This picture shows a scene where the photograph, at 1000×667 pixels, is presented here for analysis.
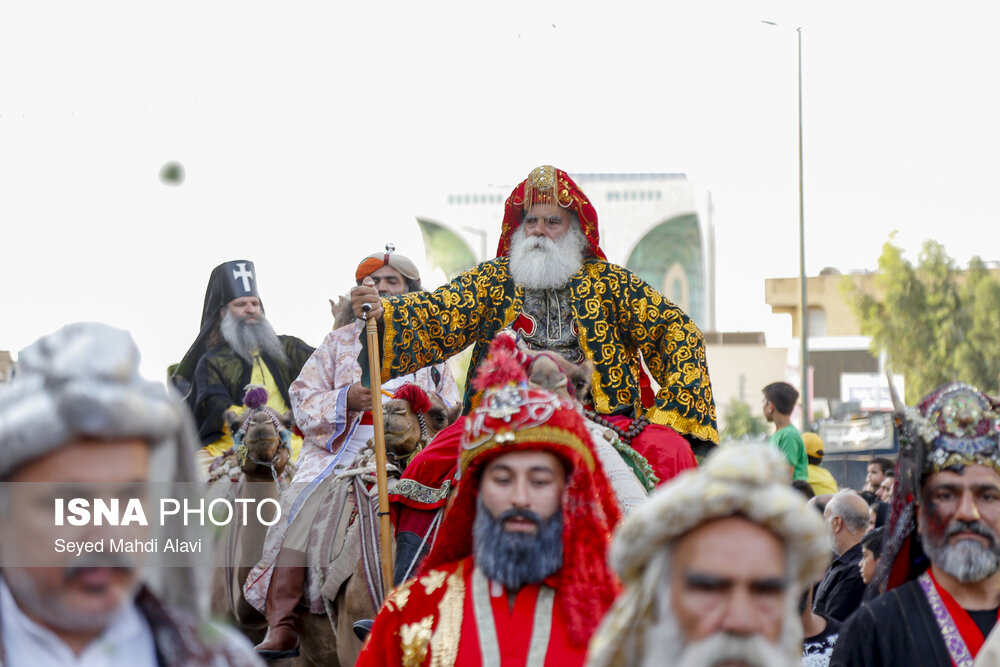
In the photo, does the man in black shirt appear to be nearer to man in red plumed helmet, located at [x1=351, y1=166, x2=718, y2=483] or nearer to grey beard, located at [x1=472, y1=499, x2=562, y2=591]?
grey beard, located at [x1=472, y1=499, x2=562, y2=591]

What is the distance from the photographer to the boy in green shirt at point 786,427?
991 cm

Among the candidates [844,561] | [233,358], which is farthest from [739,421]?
[844,561]

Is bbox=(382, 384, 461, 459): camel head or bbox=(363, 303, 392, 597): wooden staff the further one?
bbox=(382, 384, 461, 459): camel head

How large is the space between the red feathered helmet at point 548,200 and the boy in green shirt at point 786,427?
10.2ft

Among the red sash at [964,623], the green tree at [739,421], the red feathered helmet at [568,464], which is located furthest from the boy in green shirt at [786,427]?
the green tree at [739,421]

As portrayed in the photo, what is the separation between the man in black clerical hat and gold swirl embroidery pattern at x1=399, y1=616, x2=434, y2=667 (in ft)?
19.0

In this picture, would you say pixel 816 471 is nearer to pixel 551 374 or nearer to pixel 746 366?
pixel 551 374

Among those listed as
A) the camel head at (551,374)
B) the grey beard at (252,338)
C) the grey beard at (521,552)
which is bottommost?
the grey beard at (521,552)

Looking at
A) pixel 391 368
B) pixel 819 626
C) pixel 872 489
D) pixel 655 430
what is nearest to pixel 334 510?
pixel 391 368

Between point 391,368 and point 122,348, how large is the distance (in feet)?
15.3

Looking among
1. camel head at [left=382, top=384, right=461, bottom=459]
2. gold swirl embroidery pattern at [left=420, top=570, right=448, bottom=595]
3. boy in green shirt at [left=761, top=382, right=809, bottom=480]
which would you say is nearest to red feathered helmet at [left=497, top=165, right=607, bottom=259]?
camel head at [left=382, top=384, right=461, bottom=459]

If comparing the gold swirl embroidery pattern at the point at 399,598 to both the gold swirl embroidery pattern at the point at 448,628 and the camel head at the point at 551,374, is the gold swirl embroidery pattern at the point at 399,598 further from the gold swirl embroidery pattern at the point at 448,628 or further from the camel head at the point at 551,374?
the camel head at the point at 551,374

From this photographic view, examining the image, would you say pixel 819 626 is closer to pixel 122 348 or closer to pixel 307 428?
pixel 307 428

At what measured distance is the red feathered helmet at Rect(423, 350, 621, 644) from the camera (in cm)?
420
